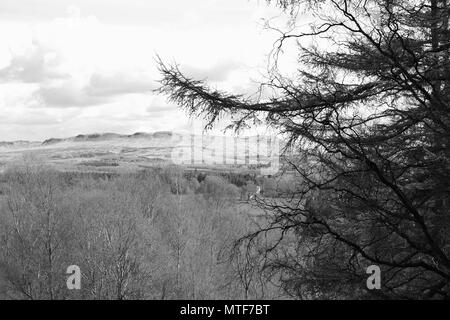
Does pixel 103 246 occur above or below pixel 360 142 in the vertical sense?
below

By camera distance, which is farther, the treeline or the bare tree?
the treeline

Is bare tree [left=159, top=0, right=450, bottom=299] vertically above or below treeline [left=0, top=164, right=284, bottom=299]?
above

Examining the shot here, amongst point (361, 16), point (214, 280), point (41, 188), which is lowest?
point (214, 280)

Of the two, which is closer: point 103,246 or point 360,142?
point 360,142

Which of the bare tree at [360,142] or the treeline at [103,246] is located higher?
the bare tree at [360,142]

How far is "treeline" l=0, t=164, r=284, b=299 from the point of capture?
946 inches

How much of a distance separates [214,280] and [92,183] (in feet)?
63.6

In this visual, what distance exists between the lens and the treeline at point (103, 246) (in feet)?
78.8

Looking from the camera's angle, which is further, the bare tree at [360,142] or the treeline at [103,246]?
the treeline at [103,246]

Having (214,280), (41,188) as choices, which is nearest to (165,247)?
(214,280)

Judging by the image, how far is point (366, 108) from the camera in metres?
6.15

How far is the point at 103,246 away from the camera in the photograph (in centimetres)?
2477
